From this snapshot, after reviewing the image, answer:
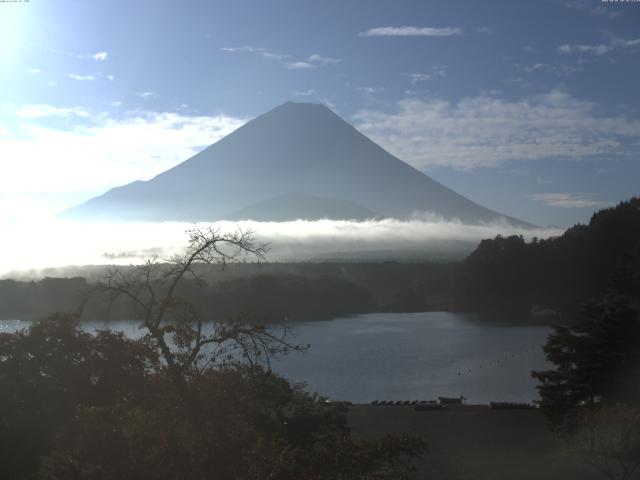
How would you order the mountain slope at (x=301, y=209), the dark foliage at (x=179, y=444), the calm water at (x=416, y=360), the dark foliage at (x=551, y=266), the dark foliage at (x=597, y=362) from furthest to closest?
the mountain slope at (x=301, y=209)
the dark foliage at (x=551, y=266)
the calm water at (x=416, y=360)
the dark foliage at (x=597, y=362)
the dark foliage at (x=179, y=444)

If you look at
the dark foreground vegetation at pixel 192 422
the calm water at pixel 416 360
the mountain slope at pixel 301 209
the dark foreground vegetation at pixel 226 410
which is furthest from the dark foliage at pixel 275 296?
the mountain slope at pixel 301 209

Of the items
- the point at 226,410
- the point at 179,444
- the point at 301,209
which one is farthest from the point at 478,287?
the point at 301,209

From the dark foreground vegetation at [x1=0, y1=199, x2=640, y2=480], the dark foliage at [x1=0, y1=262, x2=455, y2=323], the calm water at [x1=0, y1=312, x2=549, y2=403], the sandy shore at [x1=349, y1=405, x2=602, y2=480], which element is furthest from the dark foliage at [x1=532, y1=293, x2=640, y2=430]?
the dark foliage at [x1=0, y1=262, x2=455, y2=323]

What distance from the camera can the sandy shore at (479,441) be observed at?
32.7ft

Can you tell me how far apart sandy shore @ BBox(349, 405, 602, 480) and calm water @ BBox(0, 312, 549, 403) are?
390 centimetres

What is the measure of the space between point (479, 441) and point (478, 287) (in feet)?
129

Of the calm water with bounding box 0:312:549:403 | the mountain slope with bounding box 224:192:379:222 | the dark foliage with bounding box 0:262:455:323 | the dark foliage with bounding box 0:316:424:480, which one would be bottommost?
the calm water with bounding box 0:312:549:403

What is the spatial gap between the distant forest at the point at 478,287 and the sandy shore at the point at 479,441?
78.8ft

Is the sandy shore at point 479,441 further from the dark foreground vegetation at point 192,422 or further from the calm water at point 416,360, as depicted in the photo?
the dark foreground vegetation at point 192,422

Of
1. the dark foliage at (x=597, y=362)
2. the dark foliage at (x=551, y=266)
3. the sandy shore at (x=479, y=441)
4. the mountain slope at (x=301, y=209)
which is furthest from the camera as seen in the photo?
the mountain slope at (x=301, y=209)

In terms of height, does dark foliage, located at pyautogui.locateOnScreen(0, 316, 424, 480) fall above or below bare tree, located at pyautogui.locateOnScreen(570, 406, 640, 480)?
above

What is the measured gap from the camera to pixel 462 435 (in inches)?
490

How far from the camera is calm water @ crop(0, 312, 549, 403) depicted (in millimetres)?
20328

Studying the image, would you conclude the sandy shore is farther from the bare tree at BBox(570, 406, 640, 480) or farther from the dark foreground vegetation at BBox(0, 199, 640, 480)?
the bare tree at BBox(570, 406, 640, 480)
